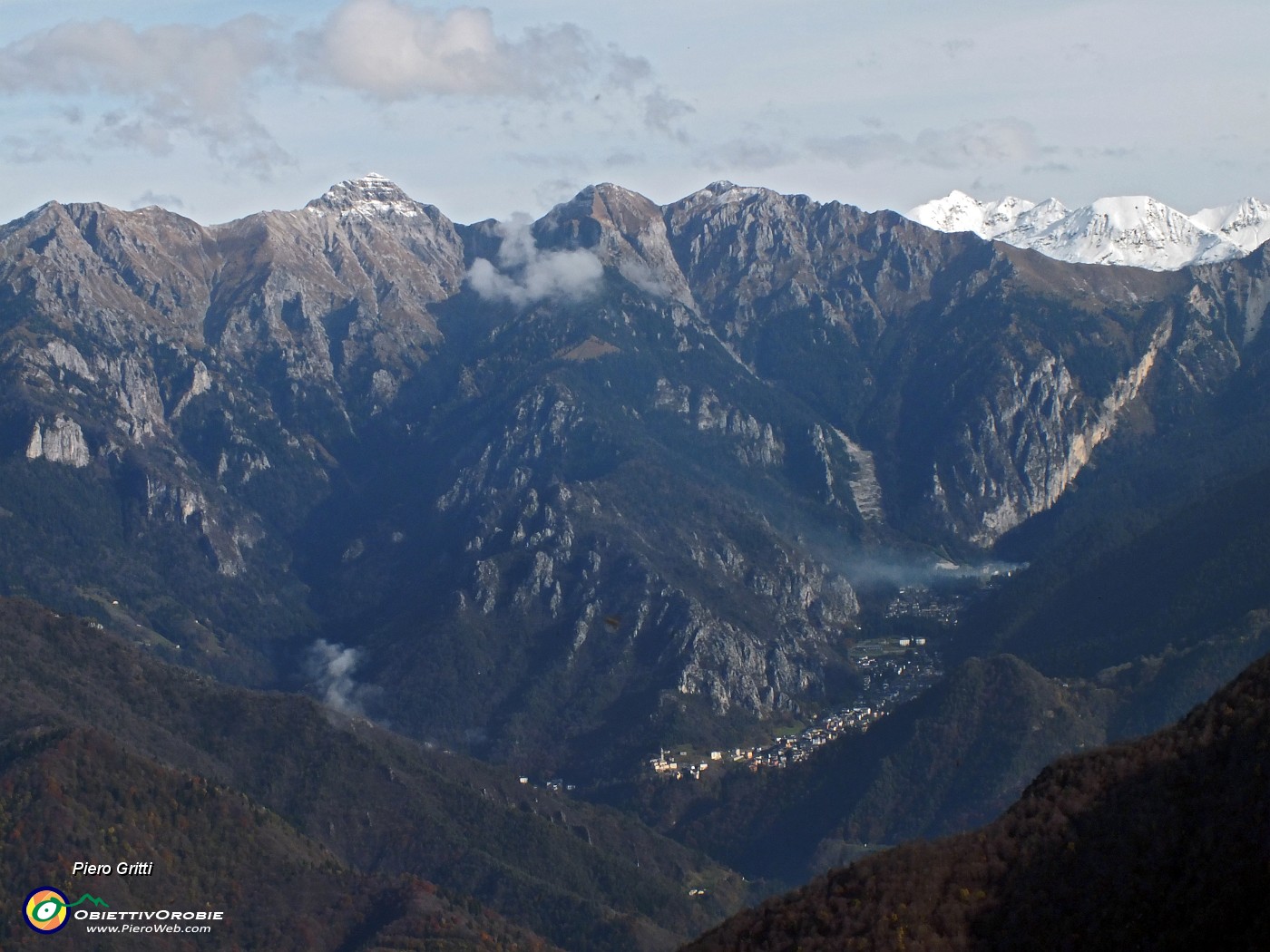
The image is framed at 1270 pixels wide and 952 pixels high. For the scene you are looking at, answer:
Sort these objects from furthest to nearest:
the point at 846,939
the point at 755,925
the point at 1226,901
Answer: the point at 755,925 → the point at 846,939 → the point at 1226,901

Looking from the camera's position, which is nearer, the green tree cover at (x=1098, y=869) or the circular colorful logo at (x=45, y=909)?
the green tree cover at (x=1098, y=869)

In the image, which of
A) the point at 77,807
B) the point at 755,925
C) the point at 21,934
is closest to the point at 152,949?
the point at 21,934

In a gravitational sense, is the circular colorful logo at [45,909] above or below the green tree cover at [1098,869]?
below

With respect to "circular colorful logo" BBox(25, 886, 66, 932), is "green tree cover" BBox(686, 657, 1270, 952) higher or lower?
higher

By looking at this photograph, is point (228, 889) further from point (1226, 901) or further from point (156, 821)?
point (1226, 901)

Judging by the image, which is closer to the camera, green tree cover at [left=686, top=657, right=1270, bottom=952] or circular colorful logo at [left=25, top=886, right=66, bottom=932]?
green tree cover at [left=686, top=657, right=1270, bottom=952]
